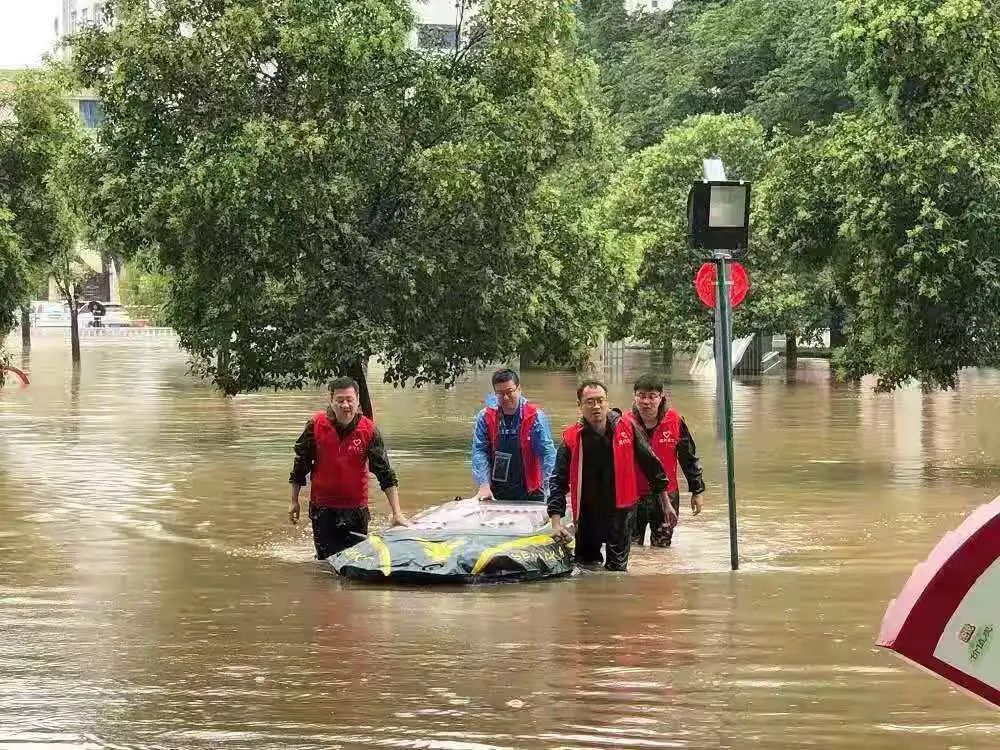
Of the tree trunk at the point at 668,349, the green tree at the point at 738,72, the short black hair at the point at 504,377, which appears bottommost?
the tree trunk at the point at 668,349

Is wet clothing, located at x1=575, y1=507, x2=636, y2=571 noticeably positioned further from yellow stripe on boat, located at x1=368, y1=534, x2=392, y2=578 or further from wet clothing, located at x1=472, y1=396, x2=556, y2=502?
yellow stripe on boat, located at x1=368, y1=534, x2=392, y2=578

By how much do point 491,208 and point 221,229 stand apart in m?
3.83

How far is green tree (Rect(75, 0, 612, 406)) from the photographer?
2781cm

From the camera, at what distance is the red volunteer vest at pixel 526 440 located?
14.6m

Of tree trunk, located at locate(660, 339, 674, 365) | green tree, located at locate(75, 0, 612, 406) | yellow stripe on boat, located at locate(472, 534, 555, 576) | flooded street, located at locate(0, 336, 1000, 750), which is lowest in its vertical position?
tree trunk, located at locate(660, 339, 674, 365)

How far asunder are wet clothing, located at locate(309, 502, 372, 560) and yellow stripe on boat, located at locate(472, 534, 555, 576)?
115 cm

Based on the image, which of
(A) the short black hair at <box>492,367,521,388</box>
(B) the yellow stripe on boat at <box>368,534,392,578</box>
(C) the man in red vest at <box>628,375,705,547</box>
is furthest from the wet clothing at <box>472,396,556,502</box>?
(B) the yellow stripe on boat at <box>368,534,392,578</box>

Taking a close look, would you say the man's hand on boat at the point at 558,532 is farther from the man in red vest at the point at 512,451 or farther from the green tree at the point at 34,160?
the green tree at the point at 34,160

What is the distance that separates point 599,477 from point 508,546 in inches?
30.1

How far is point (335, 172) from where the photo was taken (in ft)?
92.3

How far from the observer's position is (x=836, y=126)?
26.0m

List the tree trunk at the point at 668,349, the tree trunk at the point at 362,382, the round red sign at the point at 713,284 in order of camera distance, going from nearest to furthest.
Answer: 1. the tree trunk at the point at 362,382
2. the round red sign at the point at 713,284
3. the tree trunk at the point at 668,349

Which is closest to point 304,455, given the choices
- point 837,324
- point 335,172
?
point 335,172

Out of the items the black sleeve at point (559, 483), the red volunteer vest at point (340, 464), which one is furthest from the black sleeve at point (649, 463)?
the red volunteer vest at point (340, 464)
